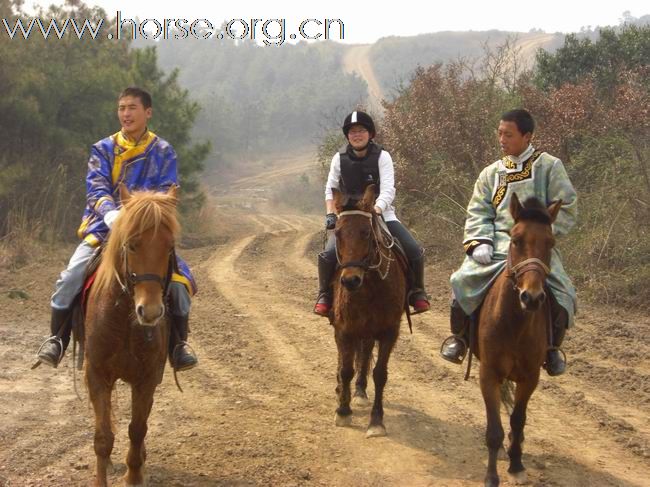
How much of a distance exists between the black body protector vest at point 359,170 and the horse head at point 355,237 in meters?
0.74

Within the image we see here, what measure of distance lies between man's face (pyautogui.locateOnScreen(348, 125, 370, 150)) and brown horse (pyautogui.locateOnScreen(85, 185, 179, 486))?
107 inches

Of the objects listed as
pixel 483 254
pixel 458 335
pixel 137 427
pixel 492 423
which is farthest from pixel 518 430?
pixel 137 427

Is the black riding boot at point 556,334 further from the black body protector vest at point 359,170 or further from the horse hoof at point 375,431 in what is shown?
the black body protector vest at point 359,170

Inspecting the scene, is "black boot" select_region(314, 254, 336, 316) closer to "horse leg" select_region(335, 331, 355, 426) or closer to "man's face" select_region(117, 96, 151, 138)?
"horse leg" select_region(335, 331, 355, 426)

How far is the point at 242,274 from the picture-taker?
16.1m

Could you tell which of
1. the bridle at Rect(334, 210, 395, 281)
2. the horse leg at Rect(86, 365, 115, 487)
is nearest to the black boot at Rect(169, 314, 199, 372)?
the horse leg at Rect(86, 365, 115, 487)

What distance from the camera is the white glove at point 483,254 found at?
5.40m

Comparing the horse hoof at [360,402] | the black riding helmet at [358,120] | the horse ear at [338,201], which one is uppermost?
the black riding helmet at [358,120]

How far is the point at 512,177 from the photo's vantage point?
5617 millimetres

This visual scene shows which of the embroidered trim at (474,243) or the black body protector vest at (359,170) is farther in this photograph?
the black body protector vest at (359,170)

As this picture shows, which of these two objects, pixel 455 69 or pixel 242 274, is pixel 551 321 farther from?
pixel 455 69

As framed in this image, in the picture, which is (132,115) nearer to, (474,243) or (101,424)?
(101,424)

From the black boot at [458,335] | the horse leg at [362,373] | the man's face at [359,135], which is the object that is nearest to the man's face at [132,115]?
the man's face at [359,135]

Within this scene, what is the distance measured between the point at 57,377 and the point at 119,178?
345 centimetres
